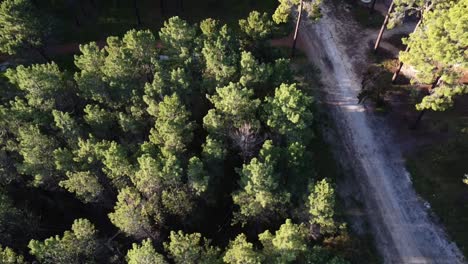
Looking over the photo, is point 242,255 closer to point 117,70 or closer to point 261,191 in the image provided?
point 261,191

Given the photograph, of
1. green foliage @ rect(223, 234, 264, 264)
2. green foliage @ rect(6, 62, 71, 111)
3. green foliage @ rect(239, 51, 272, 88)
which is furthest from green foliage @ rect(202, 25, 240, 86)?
green foliage @ rect(223, 234, 264, 264)

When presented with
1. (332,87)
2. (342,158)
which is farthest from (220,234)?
(332,87)

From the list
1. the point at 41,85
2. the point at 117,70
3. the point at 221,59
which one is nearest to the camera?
the point at 41,85

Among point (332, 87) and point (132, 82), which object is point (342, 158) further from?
point (132, 82)

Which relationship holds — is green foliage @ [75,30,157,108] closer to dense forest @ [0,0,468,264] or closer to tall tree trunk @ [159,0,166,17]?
dense forest @ [0,0,468,264]

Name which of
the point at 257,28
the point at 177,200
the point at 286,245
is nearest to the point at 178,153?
the point at 177,200

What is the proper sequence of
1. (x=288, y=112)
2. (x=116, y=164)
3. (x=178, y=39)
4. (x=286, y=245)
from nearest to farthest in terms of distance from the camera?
1. (x=286, y=245)
2. (x=116, y=164)
3. (x=288, y=112)
4. (x=178, y=39)
